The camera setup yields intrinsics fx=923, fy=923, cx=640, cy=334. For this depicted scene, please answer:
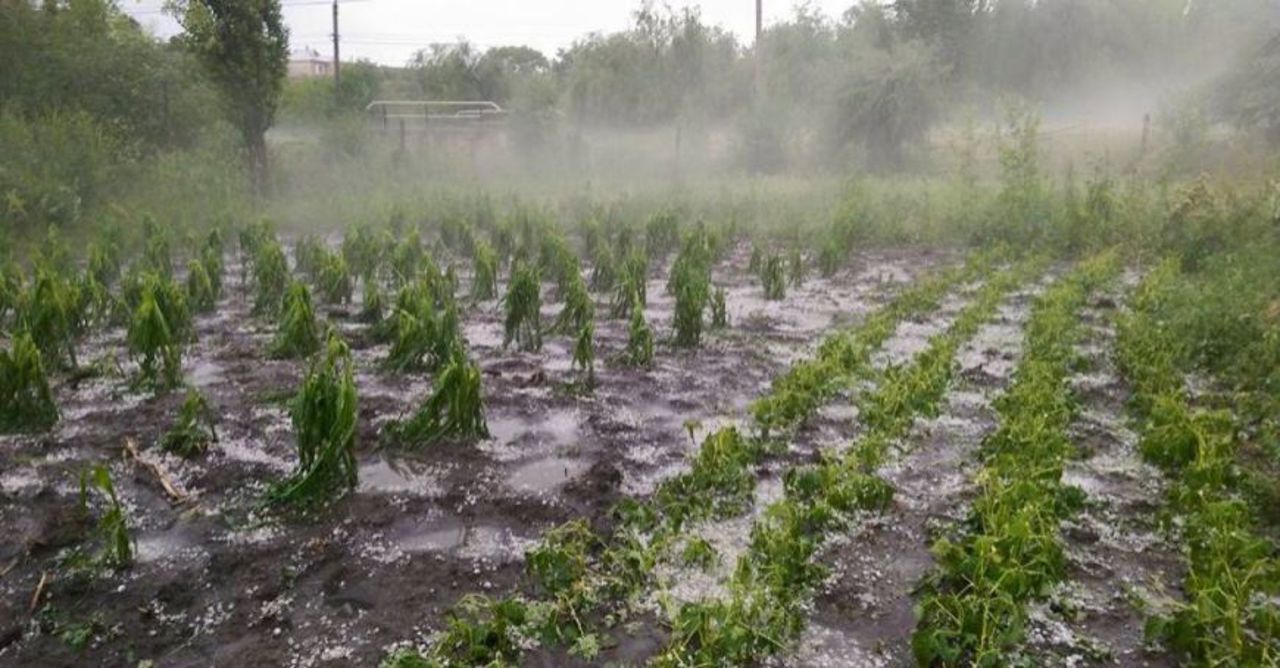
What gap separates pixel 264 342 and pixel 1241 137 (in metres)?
19.8

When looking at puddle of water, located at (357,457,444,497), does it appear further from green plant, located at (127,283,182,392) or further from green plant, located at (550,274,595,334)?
green plant, located at (550,274,595,334)

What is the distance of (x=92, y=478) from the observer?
14.7 ft

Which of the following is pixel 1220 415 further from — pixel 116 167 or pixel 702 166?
pixel 702 166

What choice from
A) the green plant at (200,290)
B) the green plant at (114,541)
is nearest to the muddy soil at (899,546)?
the green plant at (114,541)

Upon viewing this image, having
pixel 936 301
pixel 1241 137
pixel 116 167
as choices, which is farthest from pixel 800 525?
pixel 1241 137

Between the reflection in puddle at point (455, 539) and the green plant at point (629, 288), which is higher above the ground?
the green plant at point (629, 288)

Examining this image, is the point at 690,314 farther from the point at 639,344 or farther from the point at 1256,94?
the point at 1256,94

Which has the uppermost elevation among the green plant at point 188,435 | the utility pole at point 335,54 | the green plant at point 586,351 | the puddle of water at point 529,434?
the utility pole at point 335,54

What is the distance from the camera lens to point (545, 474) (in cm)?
473

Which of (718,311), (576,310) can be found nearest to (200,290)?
(576,310)

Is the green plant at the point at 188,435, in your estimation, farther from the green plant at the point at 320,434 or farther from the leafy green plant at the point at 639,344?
the leafy green plant at the point at 639,344

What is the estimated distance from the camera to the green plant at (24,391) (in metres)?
4.90

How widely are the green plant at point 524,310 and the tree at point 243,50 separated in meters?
11.5

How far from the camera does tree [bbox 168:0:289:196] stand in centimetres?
1564
